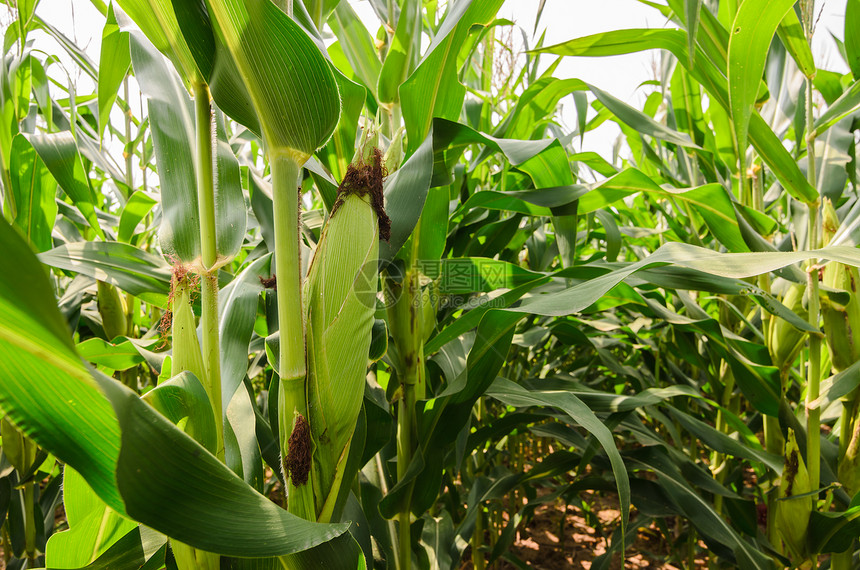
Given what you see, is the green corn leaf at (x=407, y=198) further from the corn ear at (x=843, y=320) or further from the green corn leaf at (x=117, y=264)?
the corn ear at (x=843, y=320)

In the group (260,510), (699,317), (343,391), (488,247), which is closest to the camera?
(260,510)

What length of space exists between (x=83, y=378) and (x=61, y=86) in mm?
2240

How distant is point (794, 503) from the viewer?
0.95m

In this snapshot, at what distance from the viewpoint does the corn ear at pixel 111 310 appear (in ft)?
4.19

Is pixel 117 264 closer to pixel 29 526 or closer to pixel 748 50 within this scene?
pixel 29 526

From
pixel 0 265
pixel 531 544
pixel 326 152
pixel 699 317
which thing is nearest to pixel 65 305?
pixel 326 152

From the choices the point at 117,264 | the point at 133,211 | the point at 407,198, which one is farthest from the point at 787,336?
the point at 133,211

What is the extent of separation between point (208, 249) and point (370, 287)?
0.61ft

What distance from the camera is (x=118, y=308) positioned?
1319mm

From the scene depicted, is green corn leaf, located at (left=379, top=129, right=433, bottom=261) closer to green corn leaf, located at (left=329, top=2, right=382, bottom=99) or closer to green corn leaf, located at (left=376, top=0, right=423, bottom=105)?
green corn leaf, located at (left=376, top=0, right=423, bottom=105)

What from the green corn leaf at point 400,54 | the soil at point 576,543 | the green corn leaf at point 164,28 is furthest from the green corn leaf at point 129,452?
the soil at point 576,543

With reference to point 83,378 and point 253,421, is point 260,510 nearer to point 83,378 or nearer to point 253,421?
point 83,378

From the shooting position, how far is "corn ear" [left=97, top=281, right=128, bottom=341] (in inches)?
50.3

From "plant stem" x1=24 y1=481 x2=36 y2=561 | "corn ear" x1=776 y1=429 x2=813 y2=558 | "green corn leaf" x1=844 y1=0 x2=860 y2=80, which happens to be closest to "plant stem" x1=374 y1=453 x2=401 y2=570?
"corn ear" x1=776 y1=429 x2=813 y2=558
